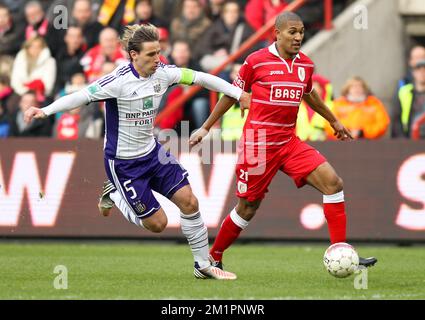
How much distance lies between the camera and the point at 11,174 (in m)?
14.8

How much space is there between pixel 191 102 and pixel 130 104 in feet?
19.7

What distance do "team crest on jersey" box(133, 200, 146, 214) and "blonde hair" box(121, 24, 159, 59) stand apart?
1392 millimetres

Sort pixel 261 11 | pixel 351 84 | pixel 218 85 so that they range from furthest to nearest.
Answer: pixel 261 11 → pixel 351 84 → pixel 218 85

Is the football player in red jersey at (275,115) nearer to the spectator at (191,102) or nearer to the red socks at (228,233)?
the red socks at (228,233)

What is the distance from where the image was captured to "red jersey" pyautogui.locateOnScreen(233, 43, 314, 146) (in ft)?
34.7

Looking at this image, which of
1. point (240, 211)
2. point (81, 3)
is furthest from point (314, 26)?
point (240, 211)

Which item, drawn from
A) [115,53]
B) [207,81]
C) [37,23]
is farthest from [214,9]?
[207,81]

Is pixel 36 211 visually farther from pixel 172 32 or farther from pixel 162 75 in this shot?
pixel 162 75

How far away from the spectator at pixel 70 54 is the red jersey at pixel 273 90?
6430 millimetres

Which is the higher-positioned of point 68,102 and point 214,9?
point 214,9

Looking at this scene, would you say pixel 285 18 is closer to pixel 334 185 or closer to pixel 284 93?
pixel 284 93

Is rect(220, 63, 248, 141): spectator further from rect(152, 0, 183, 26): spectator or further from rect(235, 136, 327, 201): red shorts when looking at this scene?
rect(235, 136, 327, 201): red shorts

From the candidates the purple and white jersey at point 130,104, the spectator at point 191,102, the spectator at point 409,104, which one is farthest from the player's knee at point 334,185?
the spectator at point 191,102

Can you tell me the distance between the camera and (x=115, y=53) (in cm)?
1652
